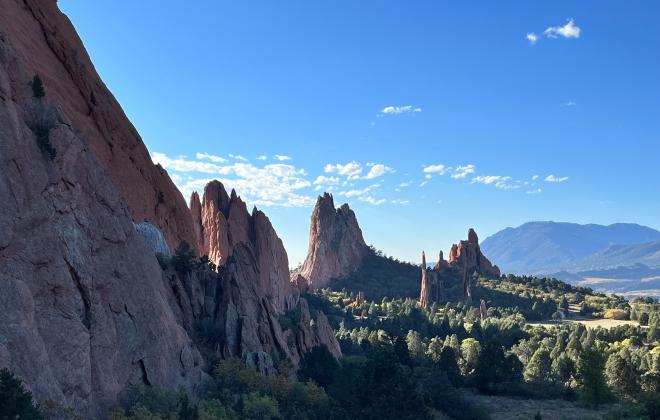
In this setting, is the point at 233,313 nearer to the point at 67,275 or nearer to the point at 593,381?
the point at 67,275

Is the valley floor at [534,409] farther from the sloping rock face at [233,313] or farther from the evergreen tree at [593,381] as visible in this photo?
the sloping rock face at [233,313]

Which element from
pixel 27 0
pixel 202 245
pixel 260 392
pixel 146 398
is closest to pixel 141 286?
pixel 146 398

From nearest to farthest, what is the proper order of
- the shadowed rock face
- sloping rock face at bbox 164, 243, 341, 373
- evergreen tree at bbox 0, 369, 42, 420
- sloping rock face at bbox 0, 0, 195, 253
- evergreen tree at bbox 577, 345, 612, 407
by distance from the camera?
evergreen tree at bbox 0, 369, 42, 420 < the shadowed rock face < sloping rock face at bbox 0, 0, 195, 253 < sloping rock face at bbox 164, 243, 341, 373 < evergreen tree at bbox 577, 345, 612, 407

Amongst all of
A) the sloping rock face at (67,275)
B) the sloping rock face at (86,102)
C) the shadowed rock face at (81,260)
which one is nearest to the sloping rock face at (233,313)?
the shadowed rock face at (81,260)

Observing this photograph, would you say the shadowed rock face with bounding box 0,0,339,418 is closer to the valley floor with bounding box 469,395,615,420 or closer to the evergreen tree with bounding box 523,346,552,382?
the valley floor with bounding box 469,395,615,420

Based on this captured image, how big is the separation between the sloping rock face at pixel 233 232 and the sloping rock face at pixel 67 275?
8272cm

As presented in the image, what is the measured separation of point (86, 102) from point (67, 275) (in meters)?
28.2

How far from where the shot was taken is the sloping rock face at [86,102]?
44.5 metres

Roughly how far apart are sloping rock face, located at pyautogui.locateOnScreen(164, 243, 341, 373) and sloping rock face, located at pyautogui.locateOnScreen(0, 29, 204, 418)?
1029 cm

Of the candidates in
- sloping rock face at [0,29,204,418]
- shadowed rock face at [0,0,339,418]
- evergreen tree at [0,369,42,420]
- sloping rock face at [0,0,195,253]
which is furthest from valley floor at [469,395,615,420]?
evergreen tree at [0,369,42,420]

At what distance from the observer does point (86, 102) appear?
172 ft

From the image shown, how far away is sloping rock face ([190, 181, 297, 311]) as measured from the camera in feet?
410

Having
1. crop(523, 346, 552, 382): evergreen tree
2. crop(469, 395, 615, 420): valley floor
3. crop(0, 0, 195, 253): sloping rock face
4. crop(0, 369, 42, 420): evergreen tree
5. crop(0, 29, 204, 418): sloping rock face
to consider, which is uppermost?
crop(0, 0, 195, 253): sloping rock face

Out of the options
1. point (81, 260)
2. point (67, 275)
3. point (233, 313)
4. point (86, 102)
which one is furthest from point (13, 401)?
point (86, 102)
